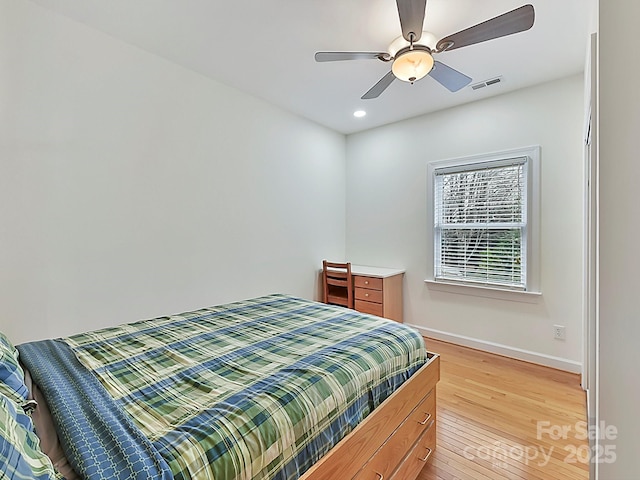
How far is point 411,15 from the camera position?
168 cm

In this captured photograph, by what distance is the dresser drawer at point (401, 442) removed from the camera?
132 centimetres

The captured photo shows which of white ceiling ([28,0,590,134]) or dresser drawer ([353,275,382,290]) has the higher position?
white ceiling ([28,0,590,134])

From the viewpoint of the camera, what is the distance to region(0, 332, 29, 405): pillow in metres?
0.96

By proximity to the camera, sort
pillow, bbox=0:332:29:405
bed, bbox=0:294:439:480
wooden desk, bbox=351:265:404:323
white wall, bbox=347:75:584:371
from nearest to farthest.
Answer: bed, bbox=0:294:439:480
pillow, bbox=0:332:29:405
white wall, bbox=347:75:584:371
wooden desk, bbox=351:265:404:323

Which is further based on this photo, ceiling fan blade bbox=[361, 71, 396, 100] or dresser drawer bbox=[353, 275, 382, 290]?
dresser drawer bbox=[353, 275, 382, 290]

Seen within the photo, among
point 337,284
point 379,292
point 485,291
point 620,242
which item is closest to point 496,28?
point 620,242

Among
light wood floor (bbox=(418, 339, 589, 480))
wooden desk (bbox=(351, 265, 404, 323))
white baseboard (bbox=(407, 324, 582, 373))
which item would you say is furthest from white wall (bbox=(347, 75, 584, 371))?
light wood floor (bbox=(418, 339, 589, 480))

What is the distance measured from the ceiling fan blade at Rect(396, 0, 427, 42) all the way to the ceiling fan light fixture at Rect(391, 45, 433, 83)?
0.30 ft

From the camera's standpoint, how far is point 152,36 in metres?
2.30

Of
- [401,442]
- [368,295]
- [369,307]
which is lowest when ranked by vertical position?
[401,442]

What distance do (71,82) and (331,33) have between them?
181cm

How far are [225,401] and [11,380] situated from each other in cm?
69

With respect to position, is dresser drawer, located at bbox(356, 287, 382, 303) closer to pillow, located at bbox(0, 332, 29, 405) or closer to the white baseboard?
the white baseboard

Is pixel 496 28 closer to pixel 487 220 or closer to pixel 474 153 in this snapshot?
pixel 474 153
